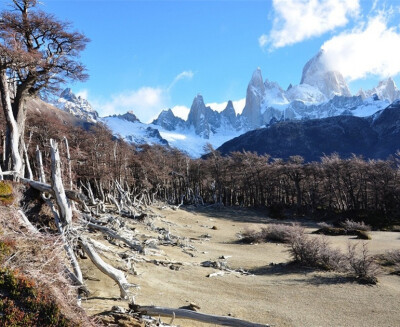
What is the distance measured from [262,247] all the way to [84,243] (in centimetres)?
1494

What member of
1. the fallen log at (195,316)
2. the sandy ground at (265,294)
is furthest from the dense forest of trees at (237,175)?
the fallen log at (195,316)

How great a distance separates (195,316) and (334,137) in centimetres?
17541

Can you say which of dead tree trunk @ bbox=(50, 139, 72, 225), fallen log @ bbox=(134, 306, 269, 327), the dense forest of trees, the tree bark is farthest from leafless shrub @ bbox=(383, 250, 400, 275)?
the dense forest of trees

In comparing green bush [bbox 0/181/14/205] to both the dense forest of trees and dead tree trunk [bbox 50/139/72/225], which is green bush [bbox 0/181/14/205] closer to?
dead tree trunk [bbox 50/139/72/225]

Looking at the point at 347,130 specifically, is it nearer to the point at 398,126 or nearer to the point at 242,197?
the point at 398,126

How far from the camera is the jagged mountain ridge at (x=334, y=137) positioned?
15112 cm

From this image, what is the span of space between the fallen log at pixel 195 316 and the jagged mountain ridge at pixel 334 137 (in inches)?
5516

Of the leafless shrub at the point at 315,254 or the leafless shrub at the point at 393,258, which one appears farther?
the leafless shrub at the point at 393,258

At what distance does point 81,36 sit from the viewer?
1429 cm

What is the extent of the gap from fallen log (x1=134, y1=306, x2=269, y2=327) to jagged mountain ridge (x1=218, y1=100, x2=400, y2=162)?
460 feet

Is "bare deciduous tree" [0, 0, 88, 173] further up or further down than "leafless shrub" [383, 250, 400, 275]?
further up

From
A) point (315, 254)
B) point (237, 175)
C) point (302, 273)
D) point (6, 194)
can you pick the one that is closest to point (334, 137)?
point (237, 175)

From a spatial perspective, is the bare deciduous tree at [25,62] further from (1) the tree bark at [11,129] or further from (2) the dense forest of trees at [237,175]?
(2) the dense forest of trees at [237,175]

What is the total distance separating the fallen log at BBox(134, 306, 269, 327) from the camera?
5867 mm
